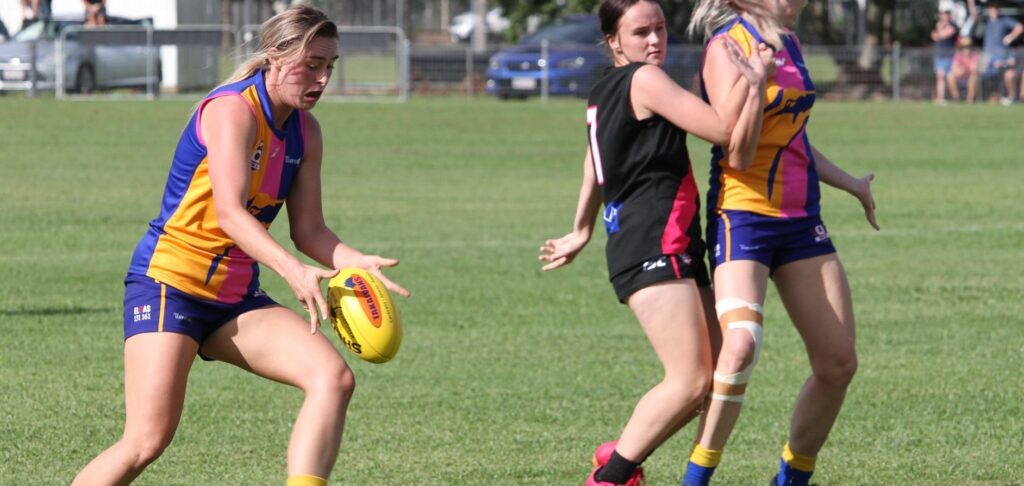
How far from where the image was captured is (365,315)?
16.0 ft

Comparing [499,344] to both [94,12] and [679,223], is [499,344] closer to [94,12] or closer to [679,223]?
[679,223]

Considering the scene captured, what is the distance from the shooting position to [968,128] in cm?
2508

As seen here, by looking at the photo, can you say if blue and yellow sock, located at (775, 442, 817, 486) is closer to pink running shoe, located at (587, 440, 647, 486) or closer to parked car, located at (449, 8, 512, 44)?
pink running shoe, located at (587, 440, 647, 486)

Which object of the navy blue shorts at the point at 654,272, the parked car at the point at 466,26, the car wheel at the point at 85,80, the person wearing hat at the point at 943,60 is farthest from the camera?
the parked car at the point at 466,26

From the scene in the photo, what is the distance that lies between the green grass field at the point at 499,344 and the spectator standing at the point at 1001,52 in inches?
403

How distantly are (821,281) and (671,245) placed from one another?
564 mm

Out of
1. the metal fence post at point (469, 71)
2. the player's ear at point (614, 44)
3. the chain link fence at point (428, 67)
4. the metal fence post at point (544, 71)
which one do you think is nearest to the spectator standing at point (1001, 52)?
the chain link fence at point (428, 67)

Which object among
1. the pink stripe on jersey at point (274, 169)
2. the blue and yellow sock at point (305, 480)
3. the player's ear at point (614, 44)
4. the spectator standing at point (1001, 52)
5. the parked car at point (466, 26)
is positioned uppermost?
the player's ear at point (614, 44)

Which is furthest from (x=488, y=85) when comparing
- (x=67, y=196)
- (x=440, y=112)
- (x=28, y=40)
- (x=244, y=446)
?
(x=244, y=446)

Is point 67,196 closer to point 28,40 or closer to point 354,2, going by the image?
point 28,40

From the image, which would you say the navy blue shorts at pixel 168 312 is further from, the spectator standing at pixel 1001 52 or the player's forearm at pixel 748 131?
the spectator standing at pixel 1001 52

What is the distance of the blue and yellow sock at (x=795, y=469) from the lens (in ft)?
19.2

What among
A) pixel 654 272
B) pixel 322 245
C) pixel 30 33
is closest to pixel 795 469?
pixel 654 272

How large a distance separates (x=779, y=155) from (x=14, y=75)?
25.5 meters
